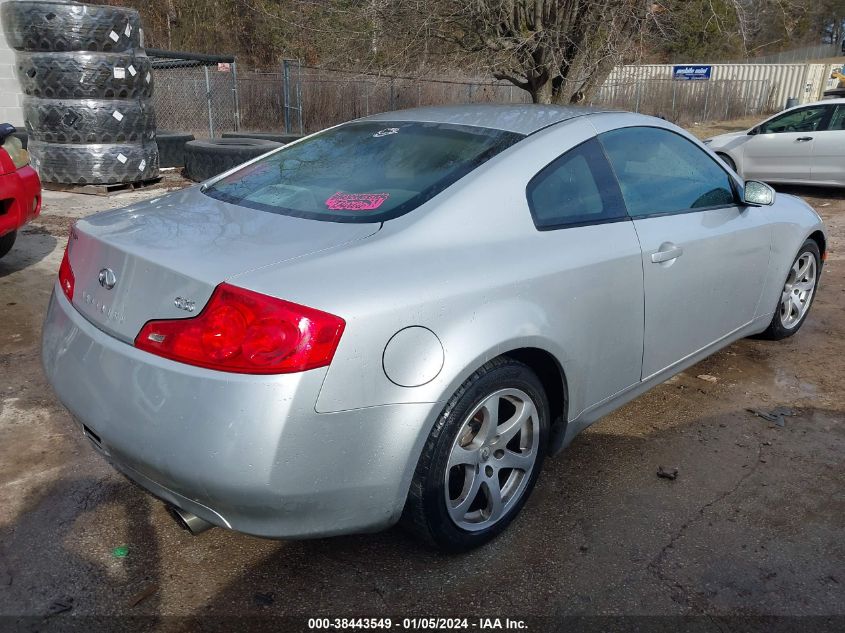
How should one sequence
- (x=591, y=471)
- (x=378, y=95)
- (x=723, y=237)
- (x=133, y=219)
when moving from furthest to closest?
1. (x=378, y=95)
2. (x=723, y=237)
3. (x=591, y=471)
4. (x=133, y=219)

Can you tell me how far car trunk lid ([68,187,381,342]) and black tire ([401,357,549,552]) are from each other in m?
0.61

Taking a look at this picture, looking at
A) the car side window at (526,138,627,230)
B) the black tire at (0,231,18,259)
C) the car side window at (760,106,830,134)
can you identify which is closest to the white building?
the black tire at (0,231,18,259)

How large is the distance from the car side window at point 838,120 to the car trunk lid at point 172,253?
10.4 meters

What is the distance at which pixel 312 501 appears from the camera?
2.12 metres

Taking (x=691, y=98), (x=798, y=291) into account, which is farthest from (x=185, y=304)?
(x=691, y=98)

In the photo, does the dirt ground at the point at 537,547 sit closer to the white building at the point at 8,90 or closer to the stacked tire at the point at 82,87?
the stacked tire at the point at 82,87

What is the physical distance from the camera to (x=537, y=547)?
2676 mm

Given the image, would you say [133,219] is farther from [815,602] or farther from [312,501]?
[815,602]

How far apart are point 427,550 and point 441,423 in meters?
0.59

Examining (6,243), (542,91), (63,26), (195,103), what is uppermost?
(63,26)

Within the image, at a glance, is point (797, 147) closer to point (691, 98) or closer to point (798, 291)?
point (798, 291)

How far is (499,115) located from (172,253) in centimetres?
161

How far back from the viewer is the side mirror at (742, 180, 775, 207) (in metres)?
3.80

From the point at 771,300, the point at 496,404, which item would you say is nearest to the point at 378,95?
the point at 771,300
